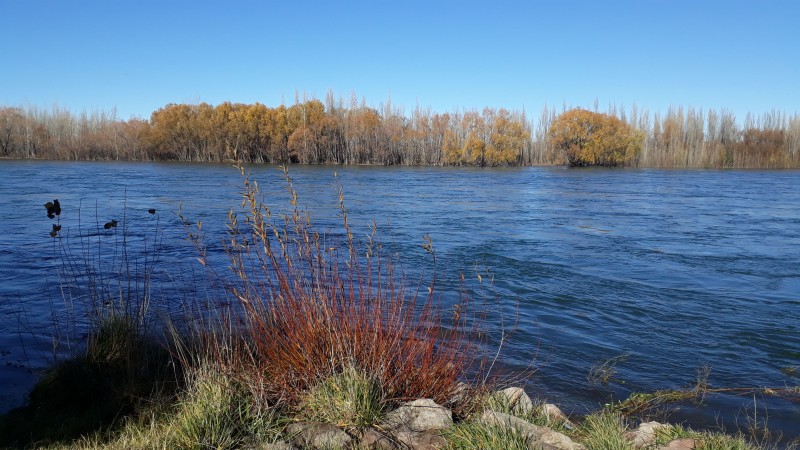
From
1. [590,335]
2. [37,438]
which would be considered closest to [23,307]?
[37,438]

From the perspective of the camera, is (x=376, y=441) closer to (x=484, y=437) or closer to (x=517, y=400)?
(x=484, y=437)

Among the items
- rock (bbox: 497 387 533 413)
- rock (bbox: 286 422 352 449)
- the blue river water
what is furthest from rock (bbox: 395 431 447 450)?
the blue river water

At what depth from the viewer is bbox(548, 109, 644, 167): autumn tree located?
75.6m

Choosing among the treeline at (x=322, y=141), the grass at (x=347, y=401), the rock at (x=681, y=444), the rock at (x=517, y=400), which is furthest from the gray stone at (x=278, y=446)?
the treeline at (x=322, y=141)

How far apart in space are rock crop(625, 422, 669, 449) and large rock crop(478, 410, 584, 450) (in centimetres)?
45

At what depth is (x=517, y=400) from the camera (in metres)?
4.37

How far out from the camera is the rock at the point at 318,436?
3.54 metres

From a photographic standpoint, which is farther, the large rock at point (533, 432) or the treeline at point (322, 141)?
the treeline at point (322, 141)

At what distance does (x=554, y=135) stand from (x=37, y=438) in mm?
80503

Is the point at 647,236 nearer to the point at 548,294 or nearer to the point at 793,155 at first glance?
the point at 548,294

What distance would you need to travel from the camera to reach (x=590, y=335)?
8062 mm

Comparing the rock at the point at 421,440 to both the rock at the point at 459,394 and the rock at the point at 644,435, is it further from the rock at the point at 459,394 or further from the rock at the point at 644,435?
the rock at the point at 644,435

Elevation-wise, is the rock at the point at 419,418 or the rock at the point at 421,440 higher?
the rock at the point at 419,418

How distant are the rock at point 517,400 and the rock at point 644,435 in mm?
697
